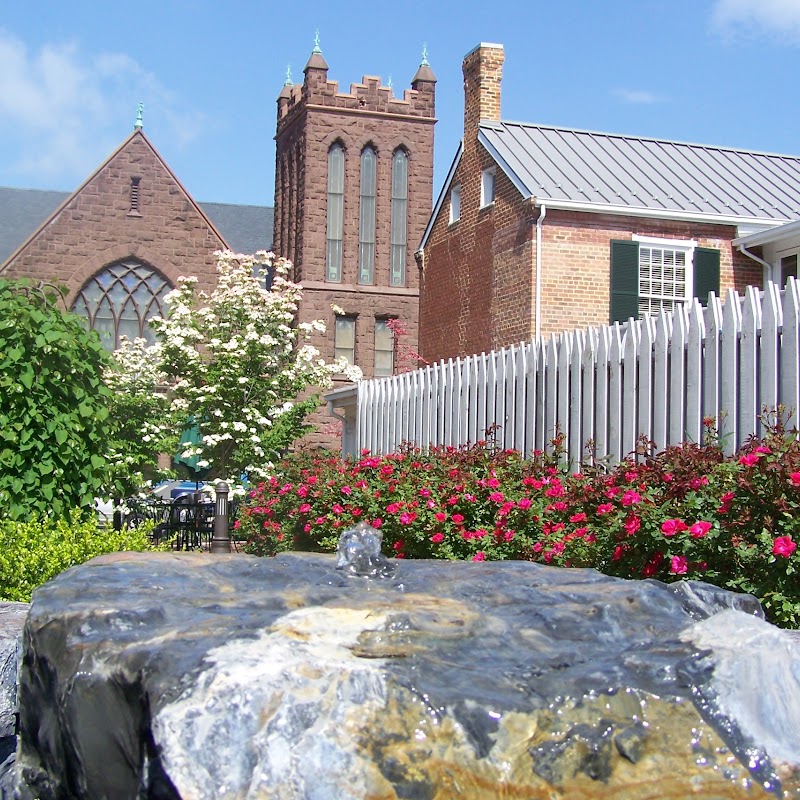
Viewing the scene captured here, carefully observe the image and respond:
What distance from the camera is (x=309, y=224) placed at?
125 feet

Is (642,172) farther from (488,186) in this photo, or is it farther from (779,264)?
(779,264)

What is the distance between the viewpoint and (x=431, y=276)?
24047mm

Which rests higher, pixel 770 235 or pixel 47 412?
→ pixel 770 235

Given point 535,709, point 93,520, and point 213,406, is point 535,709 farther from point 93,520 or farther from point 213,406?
point 213,406

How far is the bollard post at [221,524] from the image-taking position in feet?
40.3

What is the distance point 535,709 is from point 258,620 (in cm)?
88

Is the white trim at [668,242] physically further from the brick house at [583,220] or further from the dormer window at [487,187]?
the dormer window at [487,187]

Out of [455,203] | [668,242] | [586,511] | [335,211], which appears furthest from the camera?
[335,211]

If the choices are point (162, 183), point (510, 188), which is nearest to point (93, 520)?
point (510, 188)

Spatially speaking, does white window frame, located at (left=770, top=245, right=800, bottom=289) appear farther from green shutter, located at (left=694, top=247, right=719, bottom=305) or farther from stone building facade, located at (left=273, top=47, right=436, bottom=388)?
stone building facade, located at (left=273, top=47, right=436, bottom=388)

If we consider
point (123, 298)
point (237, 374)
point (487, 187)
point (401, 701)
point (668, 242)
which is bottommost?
point (401, 701)

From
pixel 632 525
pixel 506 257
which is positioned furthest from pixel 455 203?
pixel 632 525

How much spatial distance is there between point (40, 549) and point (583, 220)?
13.0 m

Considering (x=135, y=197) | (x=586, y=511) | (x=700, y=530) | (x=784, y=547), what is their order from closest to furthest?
(x=784, y=547)
(x=700, y=530)
(x=586, y=511)
(x=135, y=197)
